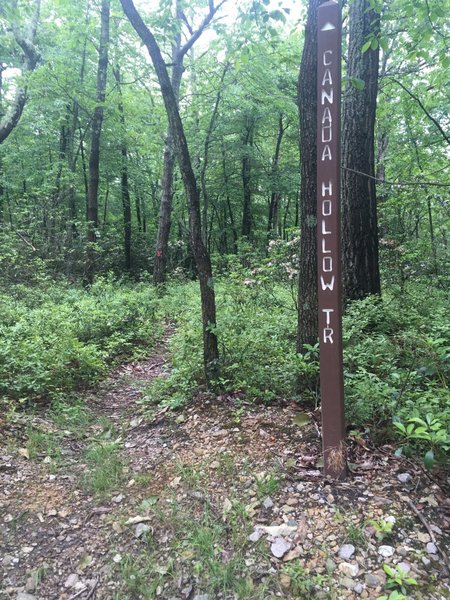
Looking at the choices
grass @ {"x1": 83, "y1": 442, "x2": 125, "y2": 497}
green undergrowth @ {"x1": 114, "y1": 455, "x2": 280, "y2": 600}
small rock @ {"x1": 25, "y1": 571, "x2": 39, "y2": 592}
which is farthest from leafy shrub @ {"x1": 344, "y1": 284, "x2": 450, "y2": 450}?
small rock @ {"x1": 25, "y1": 571, "x2": 39, "y2": 592}

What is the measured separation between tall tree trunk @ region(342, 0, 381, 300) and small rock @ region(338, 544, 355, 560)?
4.12m

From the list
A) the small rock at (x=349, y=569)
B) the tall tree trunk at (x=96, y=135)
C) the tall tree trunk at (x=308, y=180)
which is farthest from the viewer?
the tall tree trunk at (x=96, y=135)

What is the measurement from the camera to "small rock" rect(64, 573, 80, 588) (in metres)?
2.45

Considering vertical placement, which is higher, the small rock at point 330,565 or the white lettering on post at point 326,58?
the white lettering on post at point 326,58

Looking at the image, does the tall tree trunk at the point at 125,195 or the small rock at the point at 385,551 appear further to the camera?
the tall tree trunk at the point at 125,195

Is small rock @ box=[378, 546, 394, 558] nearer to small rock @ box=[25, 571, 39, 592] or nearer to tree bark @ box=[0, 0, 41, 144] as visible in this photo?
small rock @ box=[25, 571, 39, 592]

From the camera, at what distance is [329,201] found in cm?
277

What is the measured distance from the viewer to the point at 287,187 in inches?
767

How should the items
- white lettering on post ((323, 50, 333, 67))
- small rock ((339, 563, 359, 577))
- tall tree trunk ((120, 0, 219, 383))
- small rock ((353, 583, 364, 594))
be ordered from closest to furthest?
small rock ((353, 583, 364, 594))
small rock ((339, 563, 359, 577))
white lettering on post ((323, 50, 333, 67))
tall tree trunk ((120, 0, 219, 383))

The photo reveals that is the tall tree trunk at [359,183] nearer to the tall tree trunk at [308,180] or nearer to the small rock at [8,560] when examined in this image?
the tall tree trunk at [308,180]

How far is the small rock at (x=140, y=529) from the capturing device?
278cm

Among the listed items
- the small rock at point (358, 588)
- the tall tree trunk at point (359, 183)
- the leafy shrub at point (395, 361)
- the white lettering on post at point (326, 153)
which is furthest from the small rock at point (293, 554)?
the tall tree trunk at point (359, 183)

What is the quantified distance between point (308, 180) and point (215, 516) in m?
3.11

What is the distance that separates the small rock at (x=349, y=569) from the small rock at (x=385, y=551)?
0.61ft
